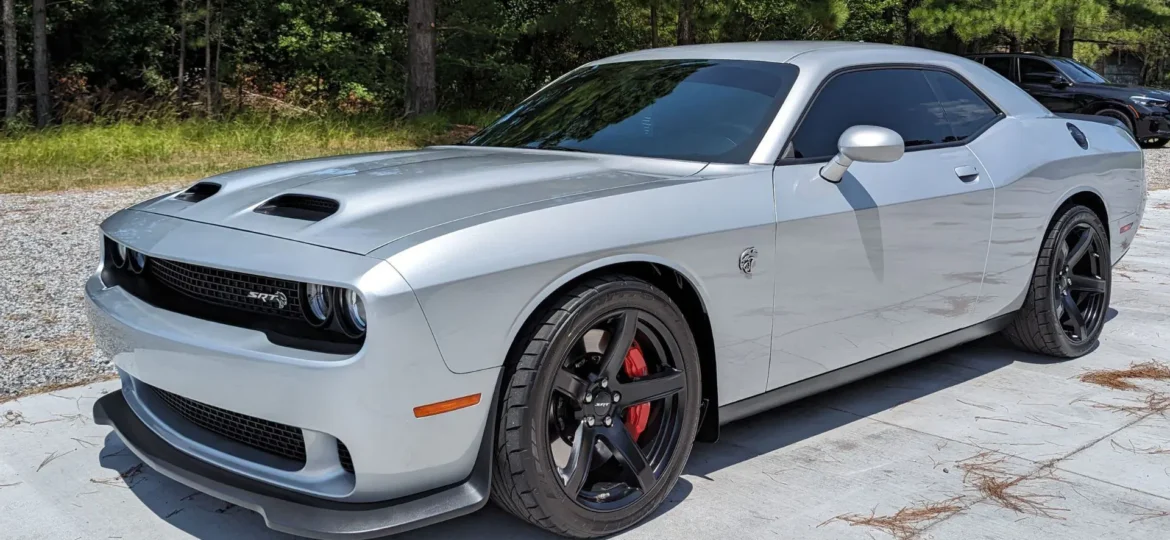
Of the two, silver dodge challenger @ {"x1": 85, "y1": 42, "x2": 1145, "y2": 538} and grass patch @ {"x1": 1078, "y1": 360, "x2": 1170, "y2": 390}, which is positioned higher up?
silver dodge challenger @ {"x1": 85, "y1": 42, "x2": 1145, "y2": 538}

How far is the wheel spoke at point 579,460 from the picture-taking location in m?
2.90

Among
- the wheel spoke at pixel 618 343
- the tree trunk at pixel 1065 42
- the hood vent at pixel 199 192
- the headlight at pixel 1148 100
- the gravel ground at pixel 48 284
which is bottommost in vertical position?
the gravel ground at pixel 48 284

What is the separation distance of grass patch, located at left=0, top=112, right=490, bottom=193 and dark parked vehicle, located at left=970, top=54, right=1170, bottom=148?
30.3 ft

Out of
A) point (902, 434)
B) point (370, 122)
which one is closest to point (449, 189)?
point (902, 434)

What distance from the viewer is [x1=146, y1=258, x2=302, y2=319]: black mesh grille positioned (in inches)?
107

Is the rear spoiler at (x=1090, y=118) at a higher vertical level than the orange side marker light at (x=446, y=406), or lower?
higher

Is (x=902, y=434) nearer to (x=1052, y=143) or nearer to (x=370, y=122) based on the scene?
(x=1052, y=143)

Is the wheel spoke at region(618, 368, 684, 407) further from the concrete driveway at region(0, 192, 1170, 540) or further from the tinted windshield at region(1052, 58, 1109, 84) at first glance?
the tinted windshield at region(1052, 58, 1109, 84)

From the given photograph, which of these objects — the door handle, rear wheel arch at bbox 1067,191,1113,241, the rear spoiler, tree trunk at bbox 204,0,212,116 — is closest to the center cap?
the door handle

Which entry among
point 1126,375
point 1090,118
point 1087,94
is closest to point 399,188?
point 1126,375

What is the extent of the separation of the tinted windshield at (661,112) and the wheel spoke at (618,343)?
2.66 feet

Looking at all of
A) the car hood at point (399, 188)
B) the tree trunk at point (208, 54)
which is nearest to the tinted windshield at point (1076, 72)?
the tree trunk at point (208, 54)

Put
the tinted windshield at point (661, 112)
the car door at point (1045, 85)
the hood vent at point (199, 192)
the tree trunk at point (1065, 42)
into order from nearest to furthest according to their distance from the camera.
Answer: the hood vent at point (199, 192)
the tinted windshield at point (661, 112)
the car door at point (1045, 85)
the tree trunk at point (1065, 42)

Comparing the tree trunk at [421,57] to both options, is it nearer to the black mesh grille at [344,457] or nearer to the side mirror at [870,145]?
the side mirror at [870,145]
